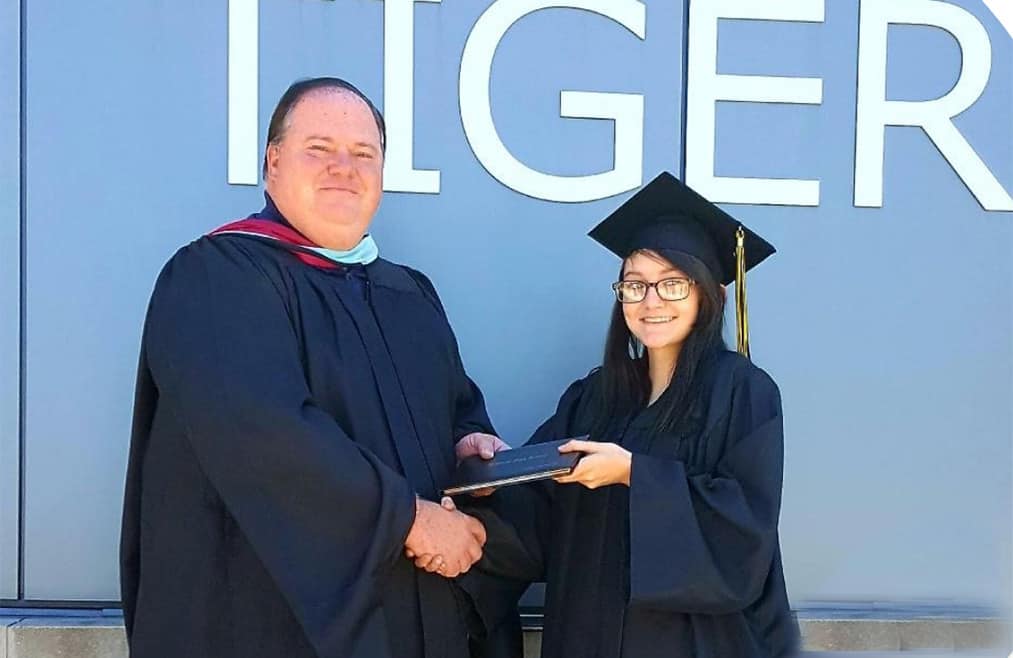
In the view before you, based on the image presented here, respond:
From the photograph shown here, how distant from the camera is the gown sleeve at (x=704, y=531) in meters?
2.07

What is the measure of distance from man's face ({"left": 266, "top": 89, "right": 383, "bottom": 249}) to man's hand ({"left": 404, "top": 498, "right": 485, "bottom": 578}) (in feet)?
2.44

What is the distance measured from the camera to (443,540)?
6.79 feet

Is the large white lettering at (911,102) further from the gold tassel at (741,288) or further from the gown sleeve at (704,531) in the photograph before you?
the gown sleeve at (704,531)

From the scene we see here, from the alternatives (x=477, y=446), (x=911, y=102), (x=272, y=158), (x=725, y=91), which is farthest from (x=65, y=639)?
(x=911, y=102)

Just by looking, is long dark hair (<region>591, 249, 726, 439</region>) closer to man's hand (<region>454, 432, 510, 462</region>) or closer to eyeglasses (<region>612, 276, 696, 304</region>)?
eyeglasses (<region>612, 276, 696, 304</region>)

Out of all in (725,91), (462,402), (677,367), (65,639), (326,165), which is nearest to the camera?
(326,165)

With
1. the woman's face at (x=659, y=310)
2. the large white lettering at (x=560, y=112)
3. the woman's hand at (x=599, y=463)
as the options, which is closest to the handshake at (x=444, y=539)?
the woman's hand at (x=599, y=463)

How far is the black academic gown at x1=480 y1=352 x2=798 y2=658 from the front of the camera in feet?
6.82

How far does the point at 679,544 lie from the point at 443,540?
558 millimetres

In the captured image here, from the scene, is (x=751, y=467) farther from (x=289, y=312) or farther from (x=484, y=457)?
(x=289, y=312)

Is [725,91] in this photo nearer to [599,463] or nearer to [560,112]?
[560,112]

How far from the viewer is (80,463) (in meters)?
2.97

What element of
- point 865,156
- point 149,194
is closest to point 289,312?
point 149,194

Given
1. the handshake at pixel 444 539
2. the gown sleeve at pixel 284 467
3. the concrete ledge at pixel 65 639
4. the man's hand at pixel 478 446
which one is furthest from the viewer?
the concrete ledge at pixel 65 639
